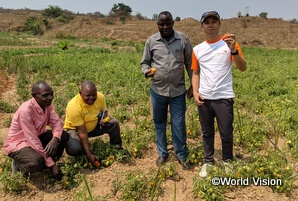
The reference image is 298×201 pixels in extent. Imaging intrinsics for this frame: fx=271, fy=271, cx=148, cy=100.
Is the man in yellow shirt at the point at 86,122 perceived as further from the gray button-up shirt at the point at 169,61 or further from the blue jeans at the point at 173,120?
the gray button-up shirt at the point at 169,61

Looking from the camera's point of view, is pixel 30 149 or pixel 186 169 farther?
pixel 186 169

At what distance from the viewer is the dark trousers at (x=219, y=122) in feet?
9.10

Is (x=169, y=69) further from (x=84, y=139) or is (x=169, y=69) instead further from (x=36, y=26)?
(x=36, y=26)

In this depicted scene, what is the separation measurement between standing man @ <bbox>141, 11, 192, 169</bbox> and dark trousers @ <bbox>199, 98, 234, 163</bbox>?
0.31 meters

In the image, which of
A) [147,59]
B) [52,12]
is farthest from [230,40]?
[52,12]

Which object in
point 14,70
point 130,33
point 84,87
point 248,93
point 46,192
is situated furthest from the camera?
point 130,33

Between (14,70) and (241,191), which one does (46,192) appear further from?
(14,70)

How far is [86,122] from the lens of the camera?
3.45 metres

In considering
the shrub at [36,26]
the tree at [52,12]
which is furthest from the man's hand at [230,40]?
the tree at [52,12]

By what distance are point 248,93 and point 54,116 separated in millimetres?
4298

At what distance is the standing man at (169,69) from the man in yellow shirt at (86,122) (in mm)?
685

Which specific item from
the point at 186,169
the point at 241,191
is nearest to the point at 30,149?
the point at 186,169

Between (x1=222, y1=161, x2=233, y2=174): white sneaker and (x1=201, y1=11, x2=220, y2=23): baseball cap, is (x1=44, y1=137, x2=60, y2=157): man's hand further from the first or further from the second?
(x1=201, y1=11, x2=220, y2=23): baseball cap

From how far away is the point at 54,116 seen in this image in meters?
3.29
